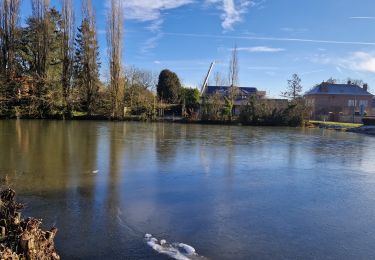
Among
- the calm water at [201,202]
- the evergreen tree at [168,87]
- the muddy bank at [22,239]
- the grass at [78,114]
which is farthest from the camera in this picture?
the evergreen tree at [168,87]

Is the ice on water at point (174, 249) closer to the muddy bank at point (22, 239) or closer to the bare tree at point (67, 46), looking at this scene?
the muddy bank at point (22, 239)

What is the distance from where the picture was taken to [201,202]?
20.8ft

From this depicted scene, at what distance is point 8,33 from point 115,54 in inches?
363

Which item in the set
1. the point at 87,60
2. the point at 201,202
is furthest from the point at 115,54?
the point at 201,202

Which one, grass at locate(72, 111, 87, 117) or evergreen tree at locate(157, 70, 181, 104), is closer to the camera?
grass at locate(72, 111, 87, 117)

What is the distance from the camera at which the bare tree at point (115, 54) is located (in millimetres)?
33562

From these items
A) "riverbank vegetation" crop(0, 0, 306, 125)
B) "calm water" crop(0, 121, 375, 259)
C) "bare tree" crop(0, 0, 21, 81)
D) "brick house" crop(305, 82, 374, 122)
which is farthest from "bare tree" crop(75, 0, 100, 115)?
"brick house" crop(305, 82, 374, 122)

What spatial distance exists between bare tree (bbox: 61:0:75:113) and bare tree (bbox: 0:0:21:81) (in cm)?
408

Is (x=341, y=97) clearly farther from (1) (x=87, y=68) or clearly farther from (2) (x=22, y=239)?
(2) (x=22, y=239)

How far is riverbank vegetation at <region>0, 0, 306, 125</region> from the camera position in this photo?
3222 centimetres

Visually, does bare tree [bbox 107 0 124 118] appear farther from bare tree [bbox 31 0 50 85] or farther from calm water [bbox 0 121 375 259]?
calm water [bbox 0 121 375 259]

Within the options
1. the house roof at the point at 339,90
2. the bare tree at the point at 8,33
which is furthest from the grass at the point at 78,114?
the house roof at the point at 339,90

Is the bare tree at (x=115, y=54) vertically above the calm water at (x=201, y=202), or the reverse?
the bare tree at (x=115, y=54)

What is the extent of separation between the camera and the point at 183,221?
208 inches
